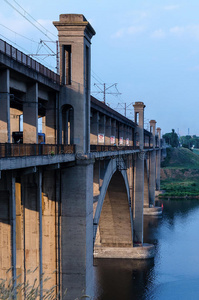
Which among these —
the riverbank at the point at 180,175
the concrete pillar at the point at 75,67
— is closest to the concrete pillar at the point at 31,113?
the concrete pillar at the point at 75,67

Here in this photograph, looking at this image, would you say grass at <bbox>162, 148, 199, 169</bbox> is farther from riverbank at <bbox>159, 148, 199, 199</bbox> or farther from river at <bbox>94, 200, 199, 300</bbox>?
river at <bbox>94, 200, 199, 300</bbox>

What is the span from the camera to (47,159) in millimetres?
15859

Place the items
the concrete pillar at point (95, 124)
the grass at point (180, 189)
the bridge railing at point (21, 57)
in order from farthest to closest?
the grass at point (180, 189) < the concrete pillar at point (95, 124) < the bridge railing at point (21, 57)

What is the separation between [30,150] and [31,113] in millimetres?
2440

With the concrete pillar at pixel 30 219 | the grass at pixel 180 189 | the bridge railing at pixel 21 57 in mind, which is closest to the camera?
the bridge railing at pixel 21 57

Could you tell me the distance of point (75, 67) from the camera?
20.9 metres

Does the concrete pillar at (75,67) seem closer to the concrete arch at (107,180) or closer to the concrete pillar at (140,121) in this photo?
the concrete arch at (107,180)

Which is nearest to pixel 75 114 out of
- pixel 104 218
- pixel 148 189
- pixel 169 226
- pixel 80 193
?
pixel 80 193

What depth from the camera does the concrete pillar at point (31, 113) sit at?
1619 centimetres

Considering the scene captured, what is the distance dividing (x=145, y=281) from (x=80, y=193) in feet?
75.6

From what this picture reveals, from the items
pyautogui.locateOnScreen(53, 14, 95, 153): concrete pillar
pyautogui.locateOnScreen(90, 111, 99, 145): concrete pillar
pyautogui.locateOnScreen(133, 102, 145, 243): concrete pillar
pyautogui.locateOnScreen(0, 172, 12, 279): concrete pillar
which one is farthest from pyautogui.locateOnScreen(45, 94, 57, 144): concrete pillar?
pyautogui.locateOnScreen(133, 102, 145, 243): concrete pillar

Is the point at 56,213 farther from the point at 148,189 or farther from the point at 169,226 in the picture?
the point at 148,189

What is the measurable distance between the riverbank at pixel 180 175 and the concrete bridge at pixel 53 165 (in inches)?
2808

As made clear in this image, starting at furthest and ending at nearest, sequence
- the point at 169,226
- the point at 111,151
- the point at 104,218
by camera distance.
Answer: the point at 169,226 < the point at 104,218 < the point at 111,151
